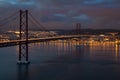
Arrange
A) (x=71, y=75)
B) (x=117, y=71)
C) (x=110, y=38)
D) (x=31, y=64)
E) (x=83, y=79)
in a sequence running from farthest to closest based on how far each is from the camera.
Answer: (x=110, y=38), (x=31, y=64), (x=117, y=71), (x=71, y=75), (x=83, y=79)

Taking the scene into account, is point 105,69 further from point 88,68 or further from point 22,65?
point 22,65

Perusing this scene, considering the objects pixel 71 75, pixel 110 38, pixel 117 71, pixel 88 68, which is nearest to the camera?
pixel 71 75

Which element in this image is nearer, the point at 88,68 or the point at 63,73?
the point at 63,73

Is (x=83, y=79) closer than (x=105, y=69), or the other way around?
(x=83, y=79)

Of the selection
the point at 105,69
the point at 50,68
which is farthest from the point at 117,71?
the point at 50,68

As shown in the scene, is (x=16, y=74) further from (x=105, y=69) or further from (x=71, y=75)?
(x=105, y=69)

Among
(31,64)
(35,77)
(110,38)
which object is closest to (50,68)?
(31,64)
